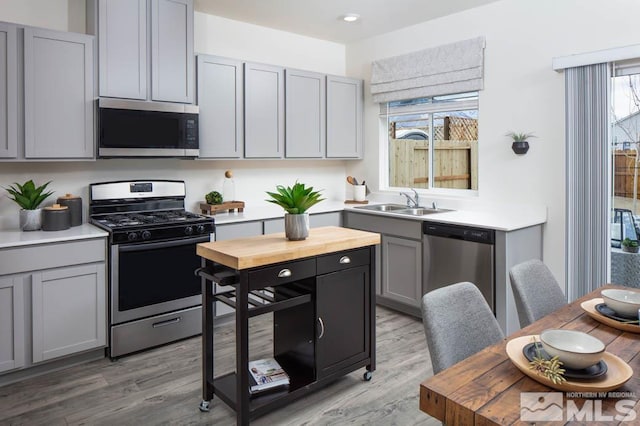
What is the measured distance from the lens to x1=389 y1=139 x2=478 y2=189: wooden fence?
4238mm

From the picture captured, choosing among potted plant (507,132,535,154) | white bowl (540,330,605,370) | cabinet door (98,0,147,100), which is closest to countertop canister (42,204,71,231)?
cabinet door (98,0,147,100)

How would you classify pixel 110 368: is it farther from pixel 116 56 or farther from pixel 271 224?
pixel 116 56

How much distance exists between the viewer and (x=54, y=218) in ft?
10.0

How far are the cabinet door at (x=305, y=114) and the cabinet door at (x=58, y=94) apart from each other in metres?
1.74

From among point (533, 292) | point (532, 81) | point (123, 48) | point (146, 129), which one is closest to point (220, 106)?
point (146, 129)

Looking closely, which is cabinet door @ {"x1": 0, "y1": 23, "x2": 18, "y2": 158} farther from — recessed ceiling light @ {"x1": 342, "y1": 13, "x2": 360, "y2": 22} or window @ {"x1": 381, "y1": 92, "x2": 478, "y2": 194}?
window @ {"x1": 381, "y1": 92, "x2": 478, "y2": 194}

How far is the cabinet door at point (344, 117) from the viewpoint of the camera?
4.66 m

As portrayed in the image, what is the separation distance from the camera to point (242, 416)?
2195 millimetres

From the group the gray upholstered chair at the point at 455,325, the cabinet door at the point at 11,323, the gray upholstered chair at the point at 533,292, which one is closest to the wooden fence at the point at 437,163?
the gray upholstered chair at the point at 533,292

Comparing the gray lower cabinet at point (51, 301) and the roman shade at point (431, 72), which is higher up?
the roman shade at point (431, 72)

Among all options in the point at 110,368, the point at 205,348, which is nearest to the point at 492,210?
the point at 205,348

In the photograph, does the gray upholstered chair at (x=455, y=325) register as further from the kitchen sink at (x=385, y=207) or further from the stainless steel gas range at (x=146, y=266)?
the kitchen sink at (x=385, y=207)

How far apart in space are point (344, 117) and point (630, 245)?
277 cm

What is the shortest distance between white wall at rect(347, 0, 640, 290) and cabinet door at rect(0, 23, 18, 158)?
335 cm
